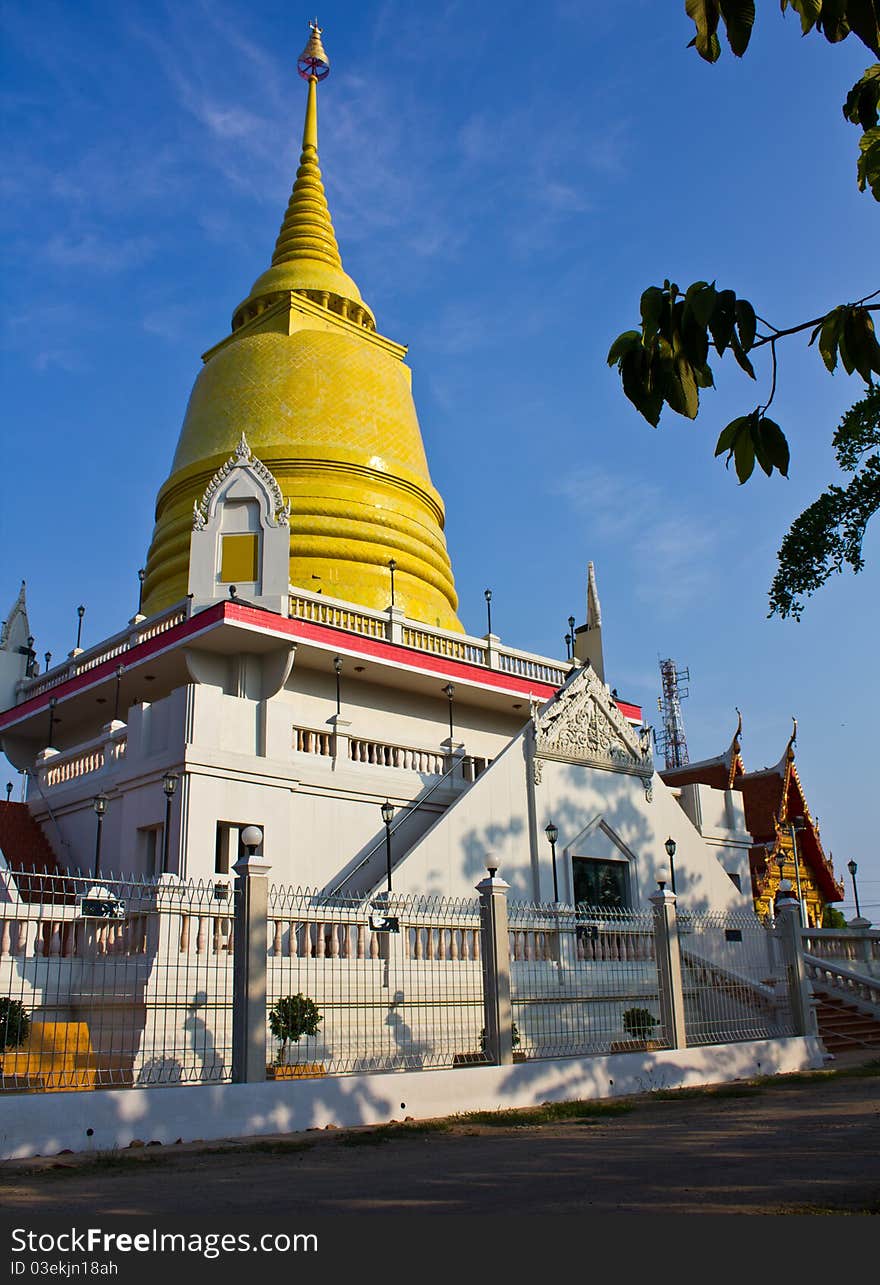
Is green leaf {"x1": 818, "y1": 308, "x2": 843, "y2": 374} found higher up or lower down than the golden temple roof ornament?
lower down

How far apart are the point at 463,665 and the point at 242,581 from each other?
4668 millimetres

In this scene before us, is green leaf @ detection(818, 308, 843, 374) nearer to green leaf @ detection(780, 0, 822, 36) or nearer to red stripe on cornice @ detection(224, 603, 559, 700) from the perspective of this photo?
green leaf @ detection(780, 0, 822, 36)

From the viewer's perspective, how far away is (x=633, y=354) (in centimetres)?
371

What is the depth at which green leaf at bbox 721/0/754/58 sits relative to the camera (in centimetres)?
340

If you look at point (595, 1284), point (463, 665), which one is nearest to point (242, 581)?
point (463, 665)

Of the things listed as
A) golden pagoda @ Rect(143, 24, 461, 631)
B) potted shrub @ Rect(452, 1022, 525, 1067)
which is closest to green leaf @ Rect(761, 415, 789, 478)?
potted shrub @ Rect(452, 1022, 525, 1067)

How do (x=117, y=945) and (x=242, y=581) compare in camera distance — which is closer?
(x=117, y=945)

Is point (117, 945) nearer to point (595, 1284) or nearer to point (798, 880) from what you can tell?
point (595, 1284)

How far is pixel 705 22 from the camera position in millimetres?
3475

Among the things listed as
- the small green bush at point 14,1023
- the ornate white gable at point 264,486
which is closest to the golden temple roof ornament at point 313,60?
the ornate white gable at point 264,486

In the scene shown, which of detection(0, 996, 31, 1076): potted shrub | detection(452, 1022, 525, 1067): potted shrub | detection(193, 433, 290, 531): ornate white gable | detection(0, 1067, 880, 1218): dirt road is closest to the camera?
detection(0, 1067, 880, 1218): dirt road

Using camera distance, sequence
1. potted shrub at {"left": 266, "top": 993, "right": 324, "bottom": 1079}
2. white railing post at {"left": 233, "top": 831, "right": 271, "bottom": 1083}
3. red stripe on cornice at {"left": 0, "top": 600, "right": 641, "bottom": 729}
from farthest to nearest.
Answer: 1. red stripe on cornice at {"left": 0, "top": 600, "right": 641, "bottom": 729}
2. potted shrub at {"left": 266, "top": 993, "right": 324, "bottom": 1079}
3. white railing post at {"left": 233, "top": 831, "right": 271, "bottom": 1083}

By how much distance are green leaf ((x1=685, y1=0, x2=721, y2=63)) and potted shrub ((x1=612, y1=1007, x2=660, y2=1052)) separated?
11.9m

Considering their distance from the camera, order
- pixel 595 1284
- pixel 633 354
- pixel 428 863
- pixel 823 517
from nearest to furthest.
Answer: pixel 633 354, pixel 595 1284, pixel 823 517, pixel 428 863
